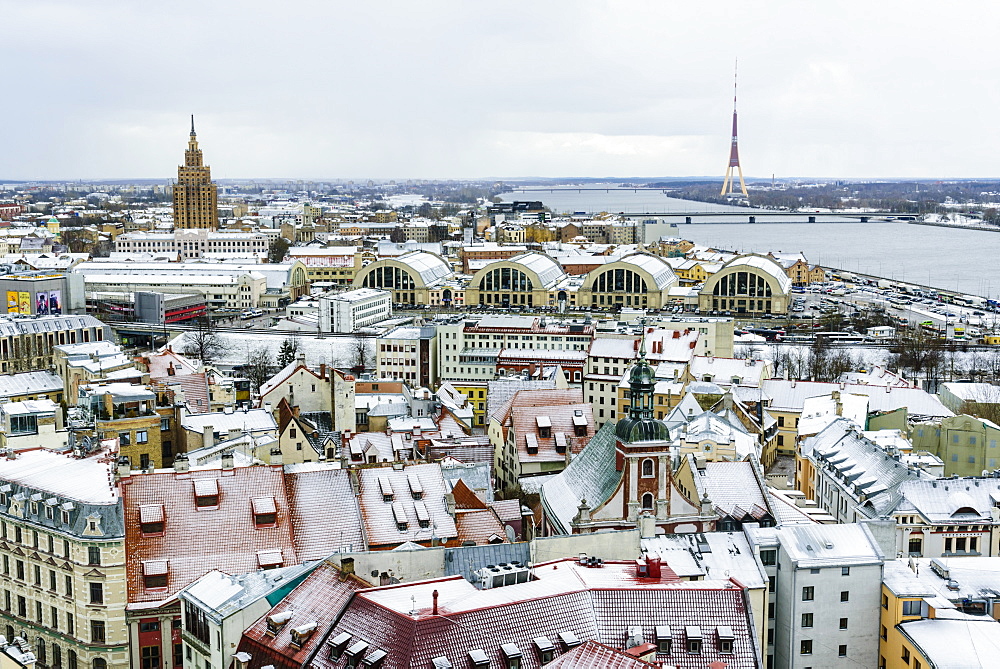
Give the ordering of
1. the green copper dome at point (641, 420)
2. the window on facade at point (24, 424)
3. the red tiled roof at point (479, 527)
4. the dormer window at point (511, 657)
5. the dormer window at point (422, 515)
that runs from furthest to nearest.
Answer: the window on facade at point (24, 424) → the green copper dome at point (641, 420) → the red tiled roof at point (479, 527) → the dormer window at point (422, 515) → the dormer window at point (511, 657)

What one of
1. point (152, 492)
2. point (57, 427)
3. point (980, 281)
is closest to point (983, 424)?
point (152, 492)

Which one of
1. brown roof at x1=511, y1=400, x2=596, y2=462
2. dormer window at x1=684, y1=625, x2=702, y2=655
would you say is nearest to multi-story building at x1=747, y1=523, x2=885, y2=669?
dormer window at x1=684, y1=625, x2=702, y2=655

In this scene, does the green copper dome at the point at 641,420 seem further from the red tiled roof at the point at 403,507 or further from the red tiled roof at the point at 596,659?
the red tiled roof at the point at 596,659

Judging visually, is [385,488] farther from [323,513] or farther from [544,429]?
[544,429]

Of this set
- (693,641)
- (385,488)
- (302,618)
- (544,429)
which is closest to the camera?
(693,641)

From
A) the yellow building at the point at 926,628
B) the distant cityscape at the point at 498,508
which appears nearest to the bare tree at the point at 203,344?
the distant cityscape at the point at 498,508

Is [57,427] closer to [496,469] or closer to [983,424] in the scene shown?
[496,469]

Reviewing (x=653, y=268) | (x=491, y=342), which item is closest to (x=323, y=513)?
(x=491, y=342)
